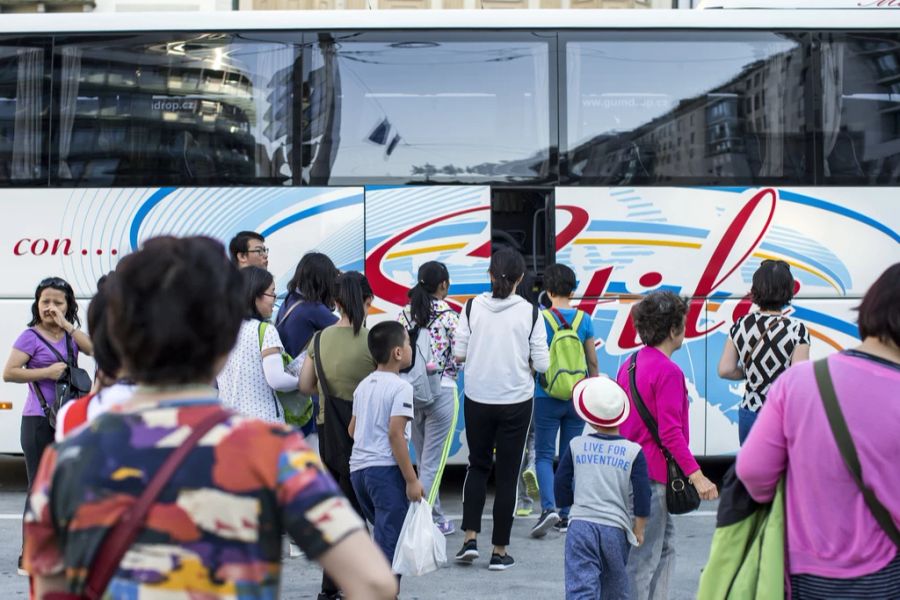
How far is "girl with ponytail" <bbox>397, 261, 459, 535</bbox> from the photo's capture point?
23.9 feet

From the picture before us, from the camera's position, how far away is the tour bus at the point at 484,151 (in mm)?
8828

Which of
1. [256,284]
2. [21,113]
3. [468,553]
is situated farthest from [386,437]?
[21,113]

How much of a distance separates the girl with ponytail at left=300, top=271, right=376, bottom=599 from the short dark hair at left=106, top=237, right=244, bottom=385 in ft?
12.3

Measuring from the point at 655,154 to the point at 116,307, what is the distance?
23.7 feet

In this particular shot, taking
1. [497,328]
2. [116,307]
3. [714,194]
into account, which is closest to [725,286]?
[714,194]

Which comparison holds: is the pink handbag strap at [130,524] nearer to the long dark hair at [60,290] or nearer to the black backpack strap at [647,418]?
the black backpack strap at [647,418]

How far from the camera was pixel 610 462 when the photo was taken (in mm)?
4859

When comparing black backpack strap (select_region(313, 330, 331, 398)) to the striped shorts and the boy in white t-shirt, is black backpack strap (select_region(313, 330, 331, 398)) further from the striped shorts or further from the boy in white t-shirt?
the striped shorts

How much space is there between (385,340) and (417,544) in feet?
3.31

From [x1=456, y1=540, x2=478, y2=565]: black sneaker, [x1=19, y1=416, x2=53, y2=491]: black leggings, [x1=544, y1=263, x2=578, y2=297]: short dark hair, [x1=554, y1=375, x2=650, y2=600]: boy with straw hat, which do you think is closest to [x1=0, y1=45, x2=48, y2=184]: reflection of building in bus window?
[x1=19, y1=416, x2=53, y2=491]: black leggings

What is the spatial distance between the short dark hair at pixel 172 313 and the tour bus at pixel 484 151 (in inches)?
260

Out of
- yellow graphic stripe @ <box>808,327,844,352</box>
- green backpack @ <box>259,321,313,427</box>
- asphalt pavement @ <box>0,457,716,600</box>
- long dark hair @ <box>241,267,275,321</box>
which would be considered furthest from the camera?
yellow graphic stripe @ <box>808,327,844,352</box>

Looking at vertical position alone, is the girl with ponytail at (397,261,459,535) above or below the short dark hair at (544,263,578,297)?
below

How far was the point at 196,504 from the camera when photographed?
206cm
